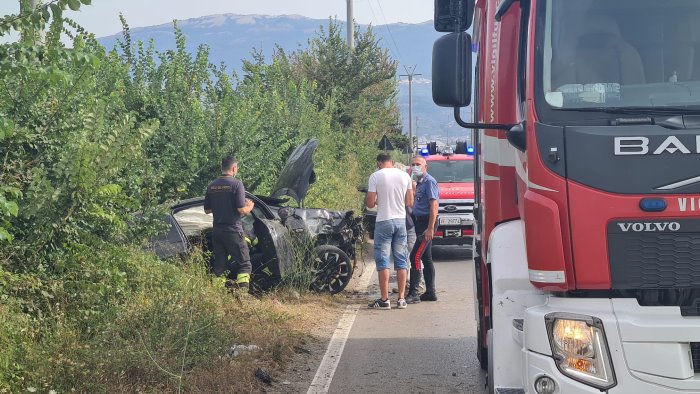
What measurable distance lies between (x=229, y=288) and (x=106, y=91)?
4.96 meters

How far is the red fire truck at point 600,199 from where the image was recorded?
4.14m

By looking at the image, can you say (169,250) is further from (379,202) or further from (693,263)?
Answer: (693,263)

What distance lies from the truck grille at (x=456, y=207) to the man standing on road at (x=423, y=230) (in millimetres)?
4598

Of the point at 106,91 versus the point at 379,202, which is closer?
the point at 379,202

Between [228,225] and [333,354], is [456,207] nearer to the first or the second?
[228,225]

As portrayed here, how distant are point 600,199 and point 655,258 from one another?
0.37 meters

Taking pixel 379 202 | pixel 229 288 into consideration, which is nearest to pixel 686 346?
pixel 229 288

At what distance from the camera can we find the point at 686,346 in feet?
13.4

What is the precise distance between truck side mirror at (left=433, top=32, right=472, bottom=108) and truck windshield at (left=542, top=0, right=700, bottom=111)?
19.4 inches

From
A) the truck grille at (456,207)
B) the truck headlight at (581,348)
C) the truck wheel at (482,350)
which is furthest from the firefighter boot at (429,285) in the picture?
the truck headlight at (581,348)

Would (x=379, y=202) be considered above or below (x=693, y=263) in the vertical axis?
below

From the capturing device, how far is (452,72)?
16.5 feet

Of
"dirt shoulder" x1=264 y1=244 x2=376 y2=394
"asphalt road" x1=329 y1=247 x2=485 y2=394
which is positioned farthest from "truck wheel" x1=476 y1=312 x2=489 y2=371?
"dirt shoulder" x1=264 y1=244 x2=376 y2=394

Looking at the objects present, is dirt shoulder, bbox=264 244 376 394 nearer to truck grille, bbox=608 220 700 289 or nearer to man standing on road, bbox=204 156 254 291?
man standing on road, bbox=204 156 254 291
